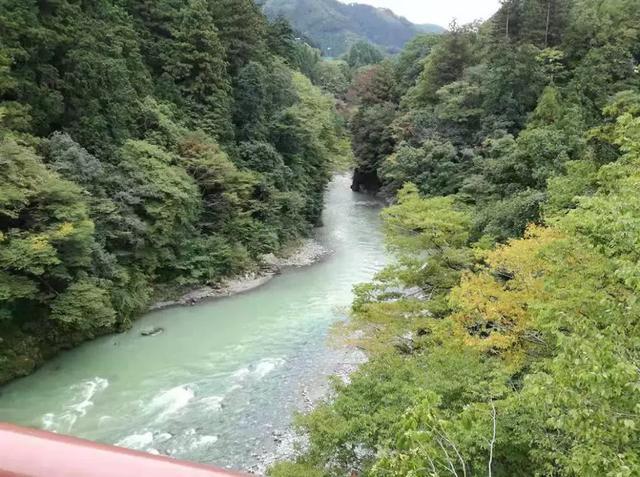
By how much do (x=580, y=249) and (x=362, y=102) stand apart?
36.4 metres

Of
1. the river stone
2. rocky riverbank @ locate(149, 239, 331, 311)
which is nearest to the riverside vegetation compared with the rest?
rocky riverbank @ locate(149, 239, 331, 311)

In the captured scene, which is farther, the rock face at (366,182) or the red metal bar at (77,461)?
the rock face at (366,182)

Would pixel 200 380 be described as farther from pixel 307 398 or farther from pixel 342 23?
pixel 342 23

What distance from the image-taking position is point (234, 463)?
399 inches

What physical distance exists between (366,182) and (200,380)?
3174 centimetres

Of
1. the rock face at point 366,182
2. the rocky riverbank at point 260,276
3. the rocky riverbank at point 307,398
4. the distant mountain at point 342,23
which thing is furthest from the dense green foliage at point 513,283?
the distant mountain at point 342,23

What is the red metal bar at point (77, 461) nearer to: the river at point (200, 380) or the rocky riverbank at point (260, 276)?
the river at point (200, 380)

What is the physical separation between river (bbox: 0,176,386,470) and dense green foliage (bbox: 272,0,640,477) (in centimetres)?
269

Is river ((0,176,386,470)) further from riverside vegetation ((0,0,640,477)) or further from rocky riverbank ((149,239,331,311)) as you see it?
riverside vegetation ((0,0,640,477))

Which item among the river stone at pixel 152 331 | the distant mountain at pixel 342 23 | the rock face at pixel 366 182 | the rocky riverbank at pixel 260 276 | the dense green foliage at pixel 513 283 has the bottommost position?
the river stone at pixel 152 331

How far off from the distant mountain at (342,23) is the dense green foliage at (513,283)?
11602 cm

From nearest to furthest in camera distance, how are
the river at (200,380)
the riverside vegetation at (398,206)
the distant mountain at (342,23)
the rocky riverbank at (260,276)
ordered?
the riverside vegetation at (398,206), the river at (200,380), the rocky riverbank at (260,276), the distant mountain at (342,23)

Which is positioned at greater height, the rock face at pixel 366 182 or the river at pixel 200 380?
the rock face at pixel 366 182

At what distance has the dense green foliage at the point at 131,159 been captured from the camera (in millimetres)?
13656
